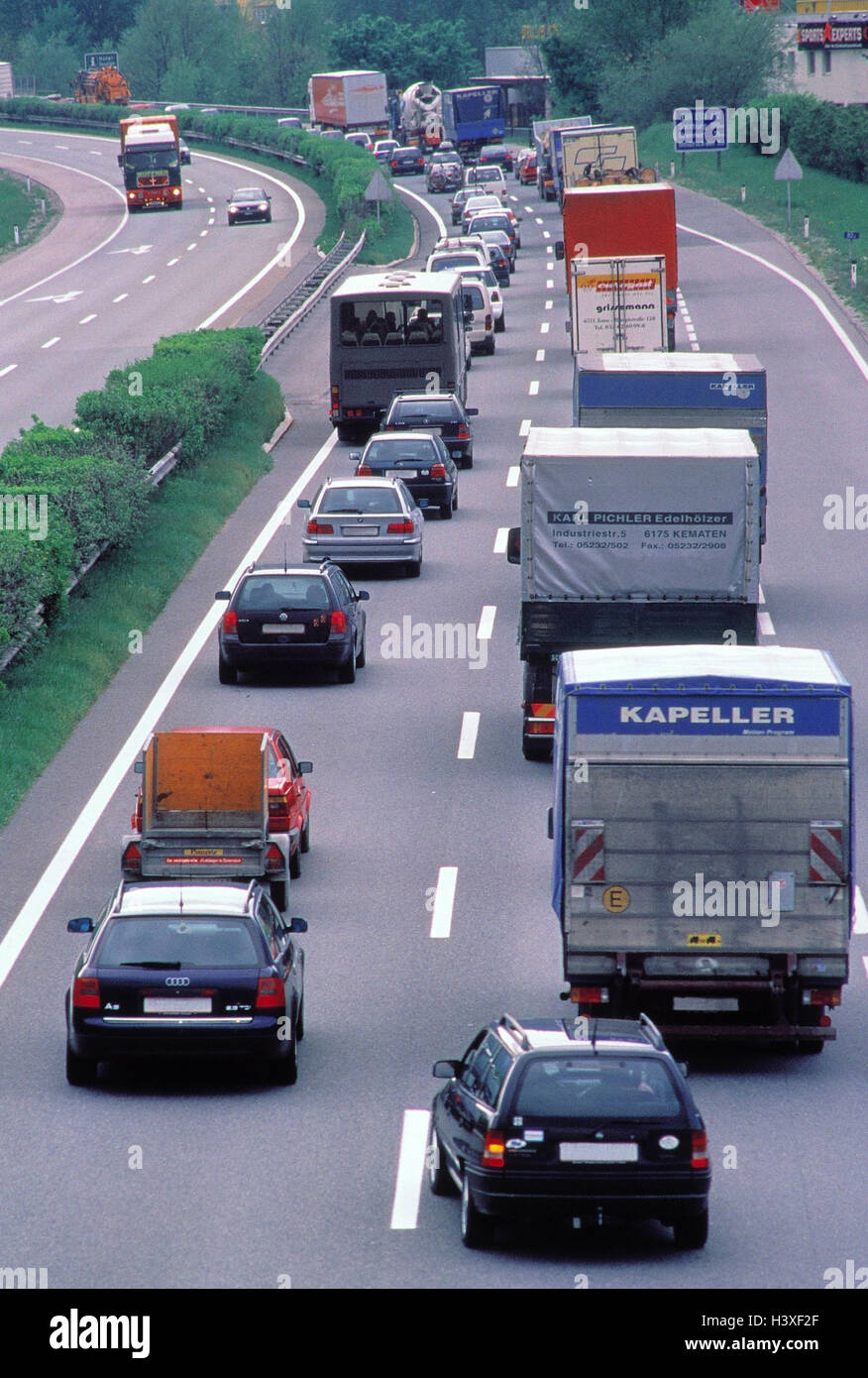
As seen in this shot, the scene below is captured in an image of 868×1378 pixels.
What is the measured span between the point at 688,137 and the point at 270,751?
272 feet

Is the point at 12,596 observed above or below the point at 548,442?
below

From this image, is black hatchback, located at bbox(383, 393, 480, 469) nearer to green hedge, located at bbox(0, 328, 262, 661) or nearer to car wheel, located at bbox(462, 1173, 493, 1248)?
green hedge, located at bbox(0, 328, 262, 661)

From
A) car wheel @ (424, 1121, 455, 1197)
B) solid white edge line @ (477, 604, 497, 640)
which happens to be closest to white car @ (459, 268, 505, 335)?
solid white edge line @ (477, 604, 497, 640)

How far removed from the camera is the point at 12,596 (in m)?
26.7

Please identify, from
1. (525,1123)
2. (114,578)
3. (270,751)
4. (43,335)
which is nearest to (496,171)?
(43,335)

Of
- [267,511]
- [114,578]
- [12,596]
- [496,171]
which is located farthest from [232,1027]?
[496,171]

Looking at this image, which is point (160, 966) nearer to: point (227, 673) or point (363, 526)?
point (227, 673)

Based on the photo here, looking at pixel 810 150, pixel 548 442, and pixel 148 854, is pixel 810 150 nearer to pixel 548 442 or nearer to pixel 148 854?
pixel 548 442

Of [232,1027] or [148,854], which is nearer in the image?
[232,1027]

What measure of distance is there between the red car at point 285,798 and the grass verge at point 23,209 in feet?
225

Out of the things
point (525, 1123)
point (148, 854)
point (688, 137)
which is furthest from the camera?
point (688, 137)

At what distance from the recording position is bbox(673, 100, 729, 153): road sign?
322 ft

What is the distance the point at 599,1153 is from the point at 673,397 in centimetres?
2156

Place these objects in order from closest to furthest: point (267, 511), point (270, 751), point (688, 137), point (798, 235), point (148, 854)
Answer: point (148, 854)
point (270, 751)
point (267, 511)
point (798, 235)
point (688, 137)
